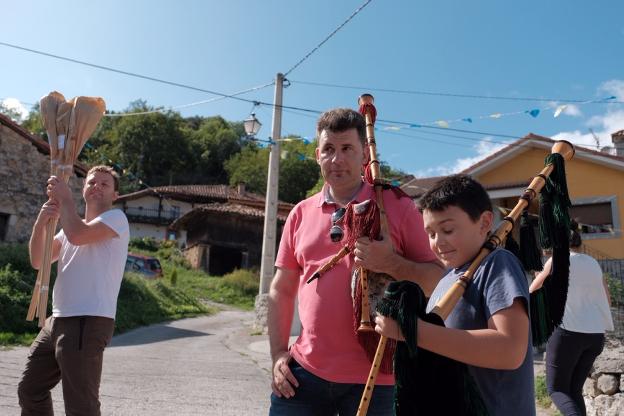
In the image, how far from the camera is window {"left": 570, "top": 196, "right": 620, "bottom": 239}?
16.1 m

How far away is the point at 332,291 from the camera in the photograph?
226 cm

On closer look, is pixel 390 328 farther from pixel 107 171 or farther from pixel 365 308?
pixel 107 171

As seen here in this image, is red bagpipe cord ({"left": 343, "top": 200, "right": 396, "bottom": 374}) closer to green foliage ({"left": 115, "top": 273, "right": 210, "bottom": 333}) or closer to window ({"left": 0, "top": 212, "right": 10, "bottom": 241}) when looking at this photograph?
green foliage ({"left": 115, "top": 273, "right": 210, "bottom": 333})

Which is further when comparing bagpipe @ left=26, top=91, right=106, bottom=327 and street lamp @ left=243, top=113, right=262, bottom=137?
street lamp @ left=243, top=113, right=262, bottom=137

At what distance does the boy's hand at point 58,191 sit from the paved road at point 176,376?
7.53ft

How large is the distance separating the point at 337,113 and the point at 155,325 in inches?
485

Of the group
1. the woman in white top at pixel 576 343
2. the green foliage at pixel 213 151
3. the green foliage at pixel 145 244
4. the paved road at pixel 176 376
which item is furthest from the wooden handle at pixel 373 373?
the green foliage at pixel 213 151

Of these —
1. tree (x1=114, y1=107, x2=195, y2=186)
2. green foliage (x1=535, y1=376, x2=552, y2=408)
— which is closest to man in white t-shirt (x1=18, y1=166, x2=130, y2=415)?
green foliage (x1=535, y1=376, x2=552, y2=408)

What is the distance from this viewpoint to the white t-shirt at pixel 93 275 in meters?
3.07

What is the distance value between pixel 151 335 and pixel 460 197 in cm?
1074

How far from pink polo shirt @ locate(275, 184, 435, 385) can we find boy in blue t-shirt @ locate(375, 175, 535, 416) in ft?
0.97

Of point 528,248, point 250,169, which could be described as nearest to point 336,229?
point 528,248

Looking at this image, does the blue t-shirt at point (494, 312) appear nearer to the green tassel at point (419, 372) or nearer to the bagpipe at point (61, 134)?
the green tassel at point (419, 372)

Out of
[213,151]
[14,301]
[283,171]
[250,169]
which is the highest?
[213,151]
